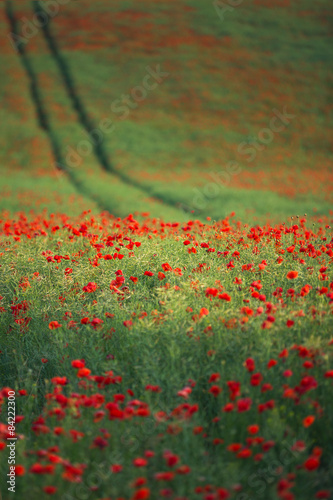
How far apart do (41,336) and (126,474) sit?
7.35 feet

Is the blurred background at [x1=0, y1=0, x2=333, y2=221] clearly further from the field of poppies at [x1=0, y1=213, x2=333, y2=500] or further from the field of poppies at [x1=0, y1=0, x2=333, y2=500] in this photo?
the field of poppies at [x1=0, y1=213, x2=333, y2=500]

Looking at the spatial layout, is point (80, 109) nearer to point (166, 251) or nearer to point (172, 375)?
point (166, 251)

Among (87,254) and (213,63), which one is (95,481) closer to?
(87,254)

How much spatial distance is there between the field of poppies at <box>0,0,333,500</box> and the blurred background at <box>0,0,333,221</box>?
0.17 m

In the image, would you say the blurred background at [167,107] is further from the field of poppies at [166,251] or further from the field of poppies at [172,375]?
the field of poppies at [172,375]

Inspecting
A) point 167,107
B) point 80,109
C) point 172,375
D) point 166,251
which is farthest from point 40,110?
point 172,375

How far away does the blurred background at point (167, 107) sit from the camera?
832 inches

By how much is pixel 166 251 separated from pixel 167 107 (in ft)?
90.7

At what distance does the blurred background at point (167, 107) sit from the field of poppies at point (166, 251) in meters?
0.17

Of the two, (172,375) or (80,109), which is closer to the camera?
(172,375)

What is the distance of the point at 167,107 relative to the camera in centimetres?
3173

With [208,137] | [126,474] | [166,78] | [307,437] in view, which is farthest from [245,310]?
[166,78]

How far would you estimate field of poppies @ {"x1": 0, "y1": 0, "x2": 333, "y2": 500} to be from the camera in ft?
9.87

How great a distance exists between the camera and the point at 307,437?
3.12 m
